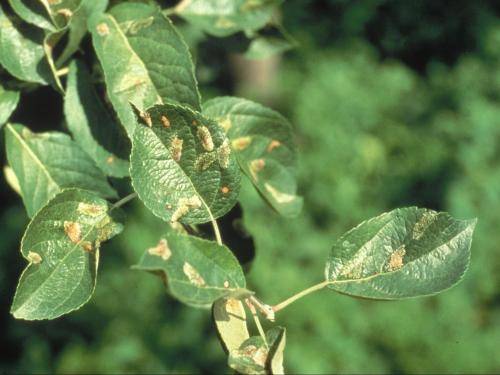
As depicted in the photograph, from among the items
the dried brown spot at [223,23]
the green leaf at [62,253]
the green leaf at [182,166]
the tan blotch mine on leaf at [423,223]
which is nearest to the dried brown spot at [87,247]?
the green leaf at [62,253]

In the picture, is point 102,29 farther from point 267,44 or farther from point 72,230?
point 267,44

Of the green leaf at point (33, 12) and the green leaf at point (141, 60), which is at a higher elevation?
the green leaf at point (33, 12)

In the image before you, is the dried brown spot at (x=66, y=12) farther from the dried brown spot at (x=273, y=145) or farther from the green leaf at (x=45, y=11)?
the dried brown spot at (x=273, y=145)

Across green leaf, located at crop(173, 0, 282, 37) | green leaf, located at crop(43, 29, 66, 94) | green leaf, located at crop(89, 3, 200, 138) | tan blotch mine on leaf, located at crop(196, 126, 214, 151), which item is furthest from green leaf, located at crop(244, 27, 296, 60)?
tan blotch mine on leaf, located at crop(196, 126, 214, 151)

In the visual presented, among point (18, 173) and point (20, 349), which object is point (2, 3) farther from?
point (20, 349)

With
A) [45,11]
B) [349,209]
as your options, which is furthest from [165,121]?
[349,209]
